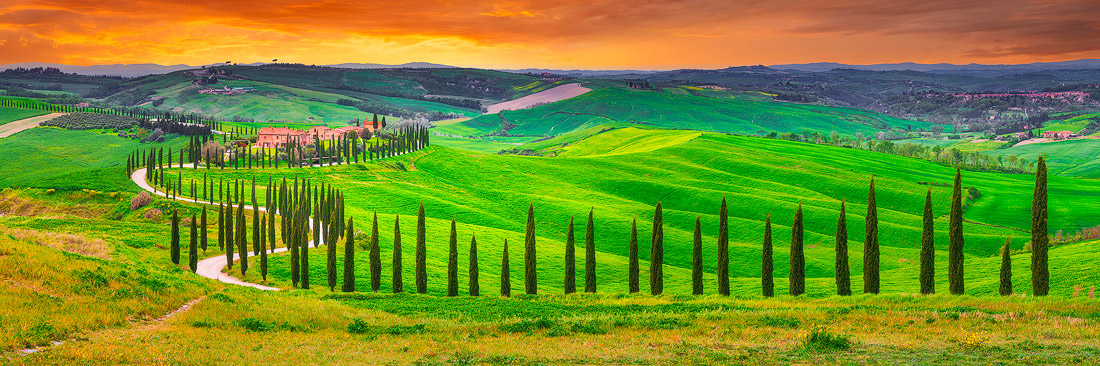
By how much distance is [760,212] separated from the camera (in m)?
170

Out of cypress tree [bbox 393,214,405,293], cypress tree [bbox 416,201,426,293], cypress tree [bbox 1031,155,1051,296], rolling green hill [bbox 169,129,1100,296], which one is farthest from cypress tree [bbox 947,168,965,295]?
cypress tree [bbox 393,214,405,293]

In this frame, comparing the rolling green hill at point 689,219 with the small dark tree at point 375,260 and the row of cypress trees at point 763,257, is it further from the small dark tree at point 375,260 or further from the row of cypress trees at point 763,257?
the row of cypress trees at point 763,257

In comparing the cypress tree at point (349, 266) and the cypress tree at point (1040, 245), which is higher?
the cypress tree at point (1040, 245)

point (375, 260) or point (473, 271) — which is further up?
point (375, 260)

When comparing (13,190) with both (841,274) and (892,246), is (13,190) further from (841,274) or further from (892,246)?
(892,246)

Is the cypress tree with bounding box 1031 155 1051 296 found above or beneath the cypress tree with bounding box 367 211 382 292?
above

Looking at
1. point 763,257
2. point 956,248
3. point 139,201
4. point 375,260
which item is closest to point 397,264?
point 375,260

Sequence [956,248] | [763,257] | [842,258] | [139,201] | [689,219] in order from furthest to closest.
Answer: [689,219] → [139,201] → [763,257] → [842,258] → [956,248]

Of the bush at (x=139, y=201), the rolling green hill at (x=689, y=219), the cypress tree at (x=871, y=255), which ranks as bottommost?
the rolling green hill at (x=689, y=219)

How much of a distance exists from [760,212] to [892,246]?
114 feet

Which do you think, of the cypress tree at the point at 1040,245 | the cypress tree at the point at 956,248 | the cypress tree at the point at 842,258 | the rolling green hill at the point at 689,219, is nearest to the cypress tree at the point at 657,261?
the cypress tree at the point at 842,258

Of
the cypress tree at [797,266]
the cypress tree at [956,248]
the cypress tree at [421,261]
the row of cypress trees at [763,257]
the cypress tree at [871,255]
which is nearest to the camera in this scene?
the row of cypress trees at [763,257]

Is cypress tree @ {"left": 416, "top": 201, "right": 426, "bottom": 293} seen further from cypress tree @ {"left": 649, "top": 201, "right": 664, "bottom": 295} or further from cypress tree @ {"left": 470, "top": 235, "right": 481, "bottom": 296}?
cypress tree @ {"left": 649, "top": 201, "right": 664, "bottom": 295}

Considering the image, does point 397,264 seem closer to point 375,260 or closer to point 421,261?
point 421,261
